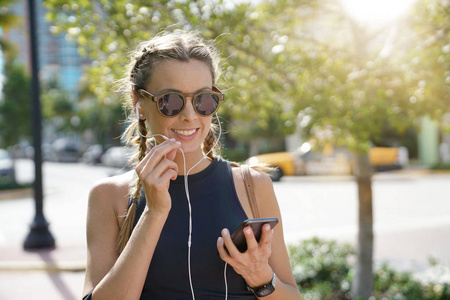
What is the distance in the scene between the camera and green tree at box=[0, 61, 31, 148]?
22.2 meters

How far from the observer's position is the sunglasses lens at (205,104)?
5.99ft

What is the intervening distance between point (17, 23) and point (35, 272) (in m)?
12.9

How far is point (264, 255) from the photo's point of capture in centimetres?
164

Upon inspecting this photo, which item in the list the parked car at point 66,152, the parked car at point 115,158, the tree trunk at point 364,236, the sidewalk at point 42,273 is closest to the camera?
the tree trunk at point 364,236

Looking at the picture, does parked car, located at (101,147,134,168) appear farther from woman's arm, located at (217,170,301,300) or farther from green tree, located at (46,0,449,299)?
woman's arm, located at (217,170,301,300)

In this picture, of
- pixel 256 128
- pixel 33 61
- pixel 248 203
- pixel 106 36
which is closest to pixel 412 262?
pixel 106 36

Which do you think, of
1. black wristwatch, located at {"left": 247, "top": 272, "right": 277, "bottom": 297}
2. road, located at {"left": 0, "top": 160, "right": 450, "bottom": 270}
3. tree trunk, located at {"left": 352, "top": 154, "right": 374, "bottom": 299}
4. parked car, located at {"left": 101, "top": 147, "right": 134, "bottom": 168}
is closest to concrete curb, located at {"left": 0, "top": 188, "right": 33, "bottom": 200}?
road, located at {"left": 0, "top": 160, "right": 450, "bottom": 270}

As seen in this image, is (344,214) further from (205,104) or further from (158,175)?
(158,175)

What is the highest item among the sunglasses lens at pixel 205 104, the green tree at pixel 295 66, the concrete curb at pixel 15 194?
the green tree at pixel 295 66

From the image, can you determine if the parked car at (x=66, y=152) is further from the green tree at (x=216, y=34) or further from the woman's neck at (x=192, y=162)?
the woman's neck at (x=192, y=162)

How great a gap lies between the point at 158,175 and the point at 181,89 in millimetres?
382

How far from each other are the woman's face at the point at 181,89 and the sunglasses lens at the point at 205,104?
0.02m

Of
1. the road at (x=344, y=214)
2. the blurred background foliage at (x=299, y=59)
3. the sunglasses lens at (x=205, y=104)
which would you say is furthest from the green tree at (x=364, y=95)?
the road at (x=344, y=214)

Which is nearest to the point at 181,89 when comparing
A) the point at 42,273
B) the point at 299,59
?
the point at 299,59
